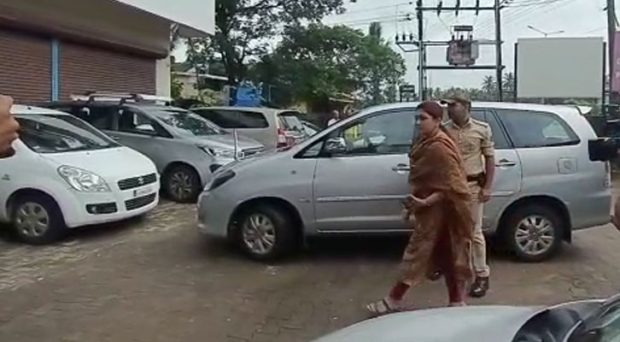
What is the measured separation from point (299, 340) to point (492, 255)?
327cm

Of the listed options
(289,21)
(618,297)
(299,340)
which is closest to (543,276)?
(299,340)

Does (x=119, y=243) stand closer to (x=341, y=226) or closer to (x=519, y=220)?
(x=341, y=226)

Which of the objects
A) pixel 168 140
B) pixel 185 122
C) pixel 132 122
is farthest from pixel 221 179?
pixel 185 122

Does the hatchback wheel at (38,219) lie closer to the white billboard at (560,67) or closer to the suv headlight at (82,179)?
the suv headlight at (82,179)

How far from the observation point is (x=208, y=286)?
700cm

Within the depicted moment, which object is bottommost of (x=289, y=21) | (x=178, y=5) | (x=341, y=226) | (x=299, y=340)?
(x=299, y=340)

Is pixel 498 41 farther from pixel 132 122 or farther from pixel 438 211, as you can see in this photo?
pixel 438 211

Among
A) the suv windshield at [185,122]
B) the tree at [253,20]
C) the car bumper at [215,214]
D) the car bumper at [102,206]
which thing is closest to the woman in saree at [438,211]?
the car bumper at [215,214]

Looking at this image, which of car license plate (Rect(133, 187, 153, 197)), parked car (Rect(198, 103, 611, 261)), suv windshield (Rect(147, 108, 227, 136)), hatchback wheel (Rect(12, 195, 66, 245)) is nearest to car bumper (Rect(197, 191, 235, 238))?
parked car (Rect(198, 103, 611, 261))

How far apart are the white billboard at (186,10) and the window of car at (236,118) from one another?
95.7 inches

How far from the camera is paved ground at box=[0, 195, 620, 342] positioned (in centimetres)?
583

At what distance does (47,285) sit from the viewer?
7.02 m

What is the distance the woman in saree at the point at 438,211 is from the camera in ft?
18.8

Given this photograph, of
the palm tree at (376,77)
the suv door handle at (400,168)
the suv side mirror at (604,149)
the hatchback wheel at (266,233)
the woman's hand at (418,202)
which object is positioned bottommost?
the hatchback wheel at (266,233)
